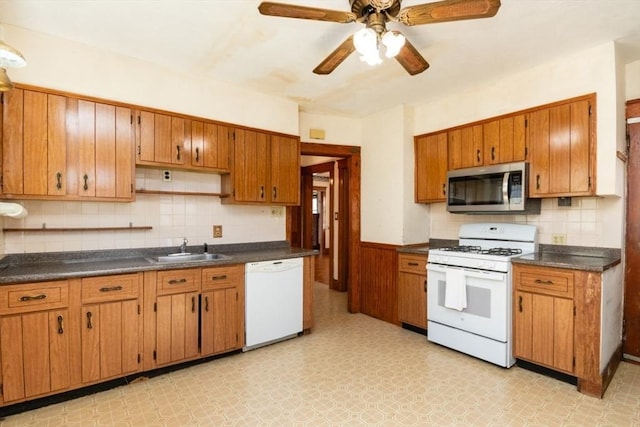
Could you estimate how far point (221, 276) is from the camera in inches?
115

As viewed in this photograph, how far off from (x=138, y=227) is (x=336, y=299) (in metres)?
3.16

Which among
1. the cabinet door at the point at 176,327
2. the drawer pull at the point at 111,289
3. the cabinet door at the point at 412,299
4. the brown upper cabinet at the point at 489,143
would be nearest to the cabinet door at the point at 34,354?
the drawer pull at the point at 111,289

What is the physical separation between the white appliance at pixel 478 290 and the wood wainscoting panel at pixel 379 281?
0.65 meters

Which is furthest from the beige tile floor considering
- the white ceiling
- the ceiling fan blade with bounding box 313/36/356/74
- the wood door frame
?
the white ceiling

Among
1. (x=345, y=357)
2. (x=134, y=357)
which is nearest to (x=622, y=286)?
(x=345, y=357)

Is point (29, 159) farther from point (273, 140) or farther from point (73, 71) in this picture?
point (273, 140)

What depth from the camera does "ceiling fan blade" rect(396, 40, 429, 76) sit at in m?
2.07

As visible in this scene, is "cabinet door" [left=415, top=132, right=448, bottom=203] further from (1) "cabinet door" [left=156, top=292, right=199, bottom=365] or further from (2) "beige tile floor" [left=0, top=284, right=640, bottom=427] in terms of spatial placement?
(1) "cabinet door" [left=156, top=292, right=199, bottom=365]

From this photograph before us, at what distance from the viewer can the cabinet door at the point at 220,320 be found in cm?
285

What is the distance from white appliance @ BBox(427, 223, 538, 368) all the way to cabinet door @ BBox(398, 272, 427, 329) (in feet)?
0.55

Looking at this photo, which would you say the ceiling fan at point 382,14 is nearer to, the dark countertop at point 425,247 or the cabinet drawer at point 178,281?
the cabinet drawer at point 178,281

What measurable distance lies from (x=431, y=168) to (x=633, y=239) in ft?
6.25

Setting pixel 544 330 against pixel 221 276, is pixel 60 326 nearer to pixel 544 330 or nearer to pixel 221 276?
pixel 221 276

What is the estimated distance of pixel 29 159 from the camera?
235cm
